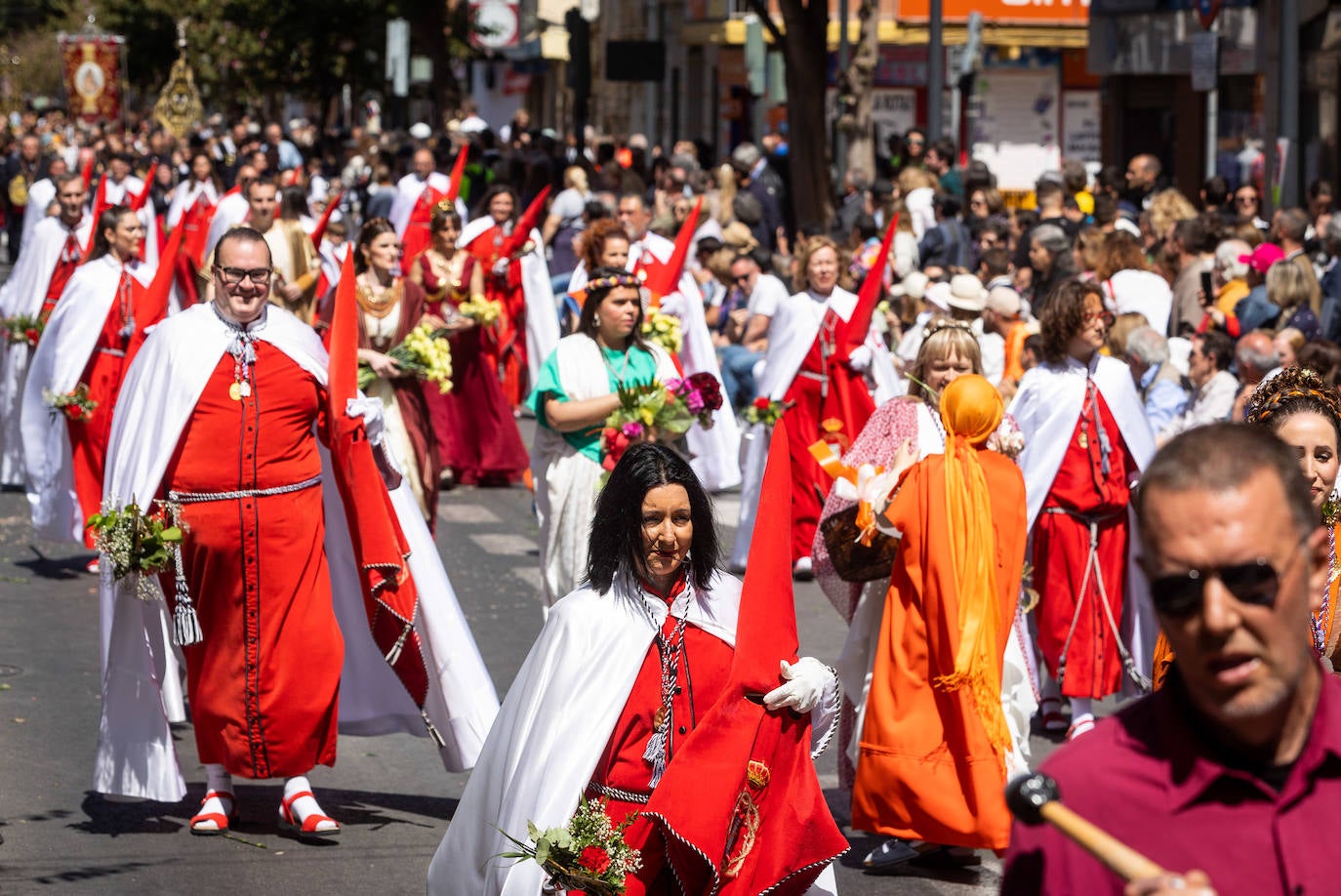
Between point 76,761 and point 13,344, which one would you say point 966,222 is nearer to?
point 13,344

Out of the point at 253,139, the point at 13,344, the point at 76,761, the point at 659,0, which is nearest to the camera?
the point at 76,761

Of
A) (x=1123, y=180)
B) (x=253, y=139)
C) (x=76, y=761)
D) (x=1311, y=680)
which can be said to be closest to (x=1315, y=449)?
(x=1311, y=680)

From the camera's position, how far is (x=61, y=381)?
40.7ft

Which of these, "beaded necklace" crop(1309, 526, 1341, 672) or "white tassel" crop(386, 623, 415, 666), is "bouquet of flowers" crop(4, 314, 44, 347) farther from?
"beaded necklace" crop(1309, 526, 1341, 672)

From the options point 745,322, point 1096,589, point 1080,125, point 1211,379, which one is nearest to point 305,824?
point 1096,589

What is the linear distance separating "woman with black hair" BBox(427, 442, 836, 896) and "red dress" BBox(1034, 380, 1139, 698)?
3.90 m

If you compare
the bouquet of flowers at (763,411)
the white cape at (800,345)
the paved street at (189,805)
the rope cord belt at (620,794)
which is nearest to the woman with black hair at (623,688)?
the rope cord belt at (620,794)

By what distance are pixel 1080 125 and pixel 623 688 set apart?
3617cm

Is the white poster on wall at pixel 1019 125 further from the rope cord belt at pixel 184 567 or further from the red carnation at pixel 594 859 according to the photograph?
the red carnation at pixel 594 859

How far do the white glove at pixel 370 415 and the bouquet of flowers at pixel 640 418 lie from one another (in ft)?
4.08

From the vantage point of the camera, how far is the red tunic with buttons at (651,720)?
5160mm

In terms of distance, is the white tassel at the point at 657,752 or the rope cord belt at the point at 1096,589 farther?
the rope cord belt at the point at 1096,589

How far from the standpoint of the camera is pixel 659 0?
50.1 m

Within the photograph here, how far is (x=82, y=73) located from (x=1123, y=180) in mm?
42138
